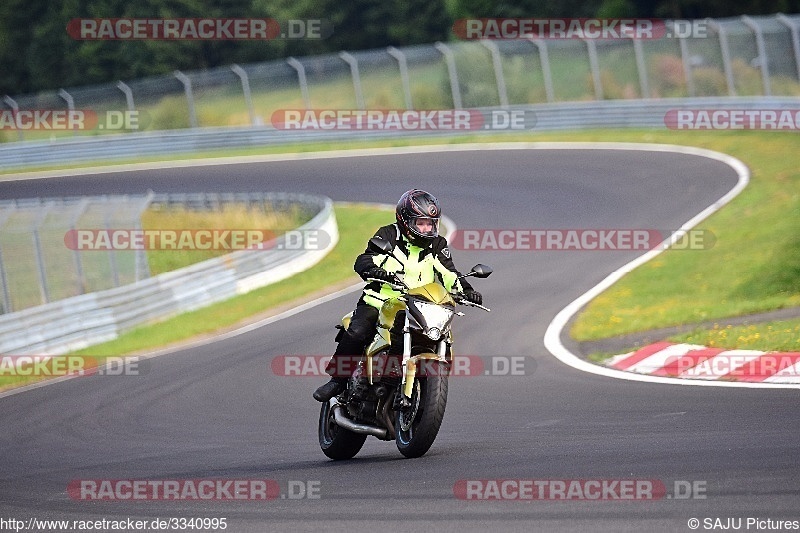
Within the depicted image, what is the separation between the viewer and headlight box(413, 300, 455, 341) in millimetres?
8945

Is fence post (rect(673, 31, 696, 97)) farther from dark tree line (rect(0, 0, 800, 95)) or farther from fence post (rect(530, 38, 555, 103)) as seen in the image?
dark tree line (rect(0, 0, 800, 95))

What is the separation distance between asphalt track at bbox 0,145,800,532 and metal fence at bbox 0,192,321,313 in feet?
11.3

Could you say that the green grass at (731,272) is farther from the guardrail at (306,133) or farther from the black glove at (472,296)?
the black glove at (472,296)

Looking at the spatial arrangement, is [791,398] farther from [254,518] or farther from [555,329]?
[555,329]

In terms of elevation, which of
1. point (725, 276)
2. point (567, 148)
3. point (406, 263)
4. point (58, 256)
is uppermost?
point (567, 148)

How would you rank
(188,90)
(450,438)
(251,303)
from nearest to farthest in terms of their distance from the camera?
(450,438) → (251,303) → (188,90)

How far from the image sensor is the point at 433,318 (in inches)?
354

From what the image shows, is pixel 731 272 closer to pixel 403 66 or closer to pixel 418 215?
pixel 418 215

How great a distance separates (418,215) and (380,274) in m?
0.50

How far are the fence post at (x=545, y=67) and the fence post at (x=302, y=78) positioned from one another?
8413 millimetres

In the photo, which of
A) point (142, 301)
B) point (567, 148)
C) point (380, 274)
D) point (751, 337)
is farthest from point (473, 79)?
point (380, 274)

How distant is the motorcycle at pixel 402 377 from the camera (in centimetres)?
905

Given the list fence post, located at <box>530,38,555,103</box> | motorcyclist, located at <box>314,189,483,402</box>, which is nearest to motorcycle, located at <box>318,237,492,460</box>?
motorcyclist, located at <box>314,189,483,402</box>

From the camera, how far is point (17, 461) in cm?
1152
